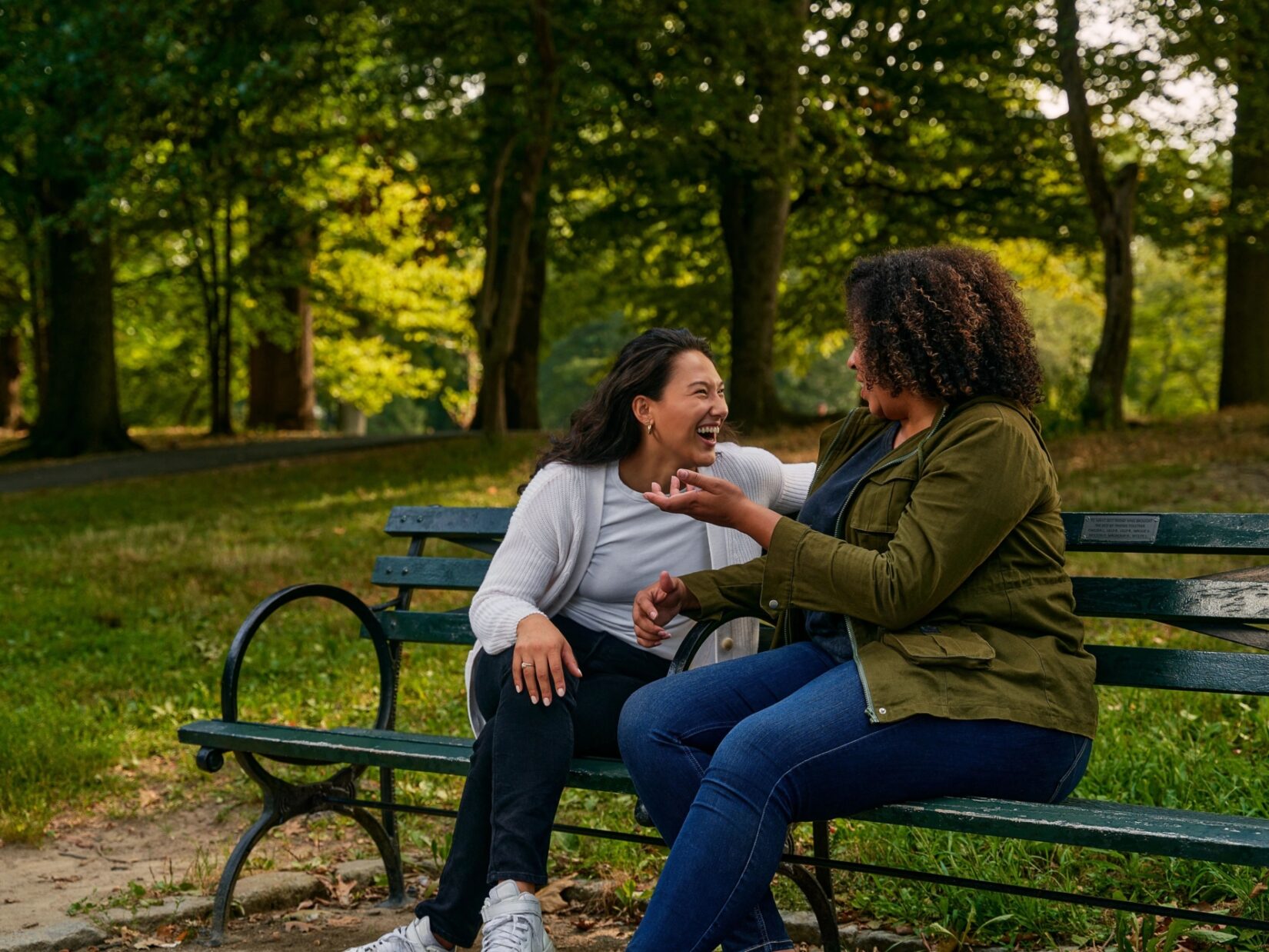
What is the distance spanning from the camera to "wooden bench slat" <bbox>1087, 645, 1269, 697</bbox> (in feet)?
10.2

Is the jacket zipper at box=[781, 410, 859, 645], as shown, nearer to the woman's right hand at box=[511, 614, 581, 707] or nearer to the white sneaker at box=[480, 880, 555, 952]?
the woman's right hand at box=[511, 614, 581, 707]

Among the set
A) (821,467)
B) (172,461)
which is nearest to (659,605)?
(821,467)

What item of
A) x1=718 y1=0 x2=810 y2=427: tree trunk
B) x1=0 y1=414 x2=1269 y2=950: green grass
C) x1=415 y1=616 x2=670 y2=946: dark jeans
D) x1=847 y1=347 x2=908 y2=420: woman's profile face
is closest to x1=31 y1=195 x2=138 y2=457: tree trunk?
x1=0 y1=414 x2=1269 y2=950: green grass

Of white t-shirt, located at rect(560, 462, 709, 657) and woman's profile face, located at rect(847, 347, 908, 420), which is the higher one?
Answer: woman's profile face, located at rect(847, 347, 908, 420)

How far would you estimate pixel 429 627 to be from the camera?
4.32 metres

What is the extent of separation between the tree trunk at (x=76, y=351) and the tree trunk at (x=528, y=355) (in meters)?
5.59

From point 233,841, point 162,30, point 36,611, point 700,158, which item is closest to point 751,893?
point 233,841

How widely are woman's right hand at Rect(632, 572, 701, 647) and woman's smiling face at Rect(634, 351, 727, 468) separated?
0.37 meters

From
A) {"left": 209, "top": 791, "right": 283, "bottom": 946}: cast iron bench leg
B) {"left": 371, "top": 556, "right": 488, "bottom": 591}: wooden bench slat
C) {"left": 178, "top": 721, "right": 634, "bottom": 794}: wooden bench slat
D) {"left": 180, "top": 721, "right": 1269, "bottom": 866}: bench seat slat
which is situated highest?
{"left": 371, "top": 556, "right": 488, "bottom": 591}: wooden bench slat

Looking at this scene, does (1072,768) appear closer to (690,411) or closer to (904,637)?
(904,637)

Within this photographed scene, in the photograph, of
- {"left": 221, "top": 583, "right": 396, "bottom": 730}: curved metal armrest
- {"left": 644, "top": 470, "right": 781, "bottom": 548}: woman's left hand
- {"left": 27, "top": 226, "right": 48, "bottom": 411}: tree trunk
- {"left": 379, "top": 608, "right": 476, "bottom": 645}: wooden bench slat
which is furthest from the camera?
{"left": 27, "top": 226, "right": 48, "bottom": 411}: tree trunk

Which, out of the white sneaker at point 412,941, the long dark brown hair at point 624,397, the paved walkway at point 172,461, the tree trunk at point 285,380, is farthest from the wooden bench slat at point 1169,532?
the tree trunk at point 285,380

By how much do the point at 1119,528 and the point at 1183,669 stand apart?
35 cm

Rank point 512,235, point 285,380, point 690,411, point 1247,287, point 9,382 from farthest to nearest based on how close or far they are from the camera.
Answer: point 9,382 < point 285,380 < point 1247,287 < point 512,235 < point 690,411
